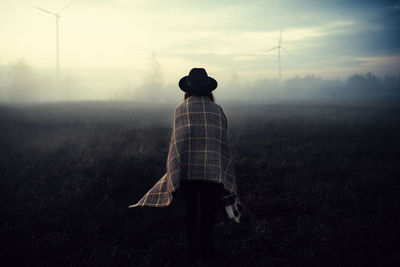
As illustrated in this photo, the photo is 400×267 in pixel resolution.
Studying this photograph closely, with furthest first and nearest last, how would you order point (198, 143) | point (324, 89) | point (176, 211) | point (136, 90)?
point (324, 89)
point (136, 90)
point (176, 211)
point (198, 143)

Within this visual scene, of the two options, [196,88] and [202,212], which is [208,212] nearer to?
[202,212]

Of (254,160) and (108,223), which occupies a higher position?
(254,160)

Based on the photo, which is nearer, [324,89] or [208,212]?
[208,212]

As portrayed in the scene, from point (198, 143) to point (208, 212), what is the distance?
3.18ft

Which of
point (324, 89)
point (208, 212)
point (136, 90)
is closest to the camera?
point (208, 212)

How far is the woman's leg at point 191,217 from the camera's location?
3.30 m

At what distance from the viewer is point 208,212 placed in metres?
3.27

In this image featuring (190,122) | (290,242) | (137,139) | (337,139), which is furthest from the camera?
(337,139)

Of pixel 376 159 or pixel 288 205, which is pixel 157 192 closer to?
pixel 288 205

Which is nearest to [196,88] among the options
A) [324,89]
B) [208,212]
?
[208,212]

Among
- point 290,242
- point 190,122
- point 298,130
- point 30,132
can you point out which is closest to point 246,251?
point 290,242

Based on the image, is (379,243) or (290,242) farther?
(290,242)

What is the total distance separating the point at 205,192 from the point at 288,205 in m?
3.06

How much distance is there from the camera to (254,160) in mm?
8398
